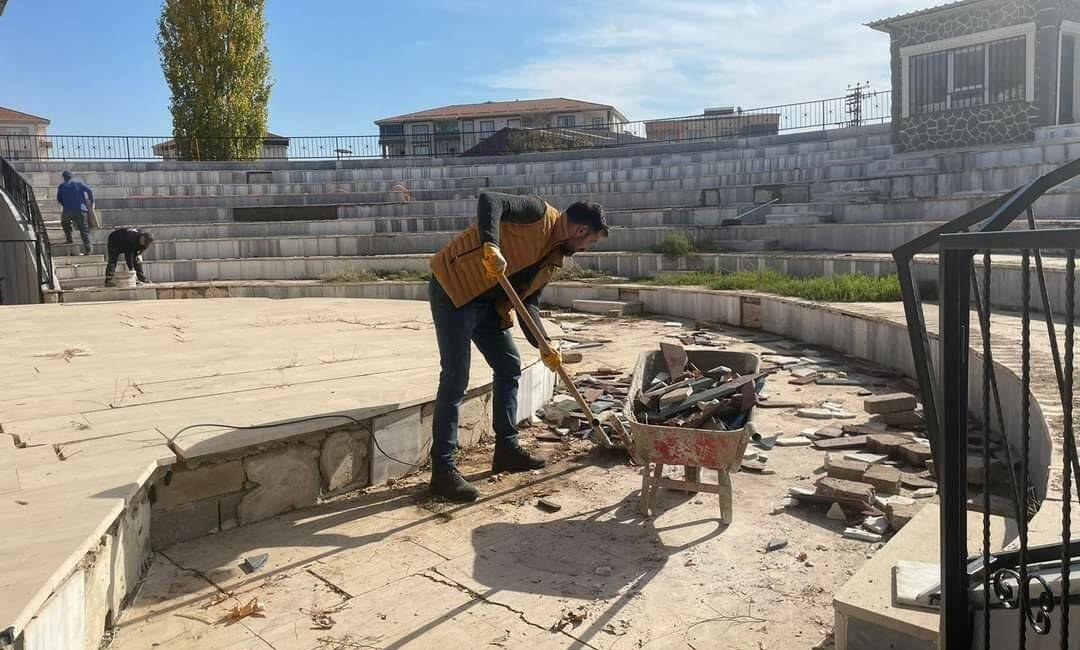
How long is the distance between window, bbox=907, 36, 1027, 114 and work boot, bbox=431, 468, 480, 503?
51.7ft

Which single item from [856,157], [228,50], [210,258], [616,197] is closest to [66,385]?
[210,258]

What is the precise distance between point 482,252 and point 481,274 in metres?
0.12

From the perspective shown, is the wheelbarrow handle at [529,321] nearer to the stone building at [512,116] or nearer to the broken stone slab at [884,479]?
the broken stone slab at [884,479]

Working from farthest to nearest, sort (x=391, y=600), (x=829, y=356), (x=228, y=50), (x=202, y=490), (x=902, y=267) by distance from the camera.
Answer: (x=228, y=50) < (x=829, y=356) < (x=202, y=490) < (x=391, y=600) < (x=902, y=267)

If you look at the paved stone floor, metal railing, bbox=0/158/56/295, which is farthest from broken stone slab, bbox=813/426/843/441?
metal railing, bbox=0/158/56/295

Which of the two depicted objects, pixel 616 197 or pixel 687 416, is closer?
pixel 687 416

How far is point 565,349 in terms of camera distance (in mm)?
8883

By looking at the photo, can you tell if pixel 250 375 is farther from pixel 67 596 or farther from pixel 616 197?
pixel 616 197

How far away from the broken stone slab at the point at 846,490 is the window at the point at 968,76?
1465 centimetres

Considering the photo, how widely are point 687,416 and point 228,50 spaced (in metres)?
28.0

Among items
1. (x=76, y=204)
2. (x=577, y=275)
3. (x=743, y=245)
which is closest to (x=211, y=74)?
(x=76, y=204)

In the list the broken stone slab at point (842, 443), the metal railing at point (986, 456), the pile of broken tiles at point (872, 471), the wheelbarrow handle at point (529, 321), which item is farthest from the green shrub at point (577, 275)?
the metal railing at point (986, 456)

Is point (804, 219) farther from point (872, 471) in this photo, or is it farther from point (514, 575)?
point (514, 575)

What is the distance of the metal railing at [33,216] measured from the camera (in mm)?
13156
